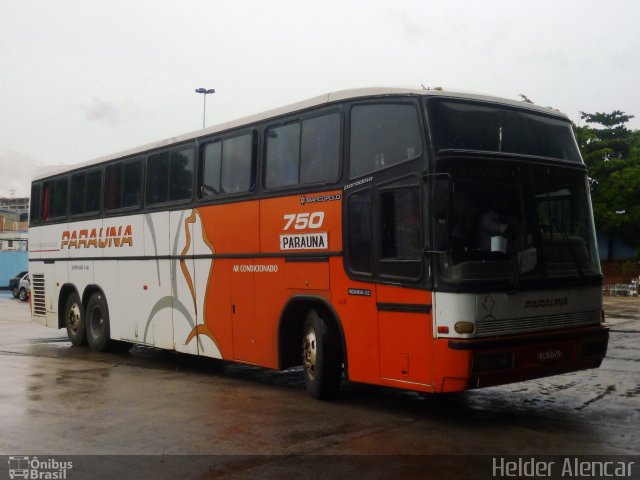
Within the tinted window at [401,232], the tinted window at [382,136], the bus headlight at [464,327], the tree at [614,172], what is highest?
the tree at [614,172]

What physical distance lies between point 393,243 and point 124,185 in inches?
289

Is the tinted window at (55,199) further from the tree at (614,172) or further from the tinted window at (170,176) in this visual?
→ the tree at (614,172)

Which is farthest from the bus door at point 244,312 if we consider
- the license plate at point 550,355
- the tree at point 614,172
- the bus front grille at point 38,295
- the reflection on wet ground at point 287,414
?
the tree at point 614,172

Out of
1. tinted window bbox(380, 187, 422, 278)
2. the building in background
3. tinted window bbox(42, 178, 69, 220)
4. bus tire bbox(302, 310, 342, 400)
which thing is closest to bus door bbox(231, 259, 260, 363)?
bus tire bbox(302, 310, 342, 400)

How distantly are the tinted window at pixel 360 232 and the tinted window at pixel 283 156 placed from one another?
128 centimetres

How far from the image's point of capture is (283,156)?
400 inches

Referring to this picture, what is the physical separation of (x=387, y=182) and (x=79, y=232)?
9051mm

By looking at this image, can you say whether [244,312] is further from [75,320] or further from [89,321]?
[75,320]

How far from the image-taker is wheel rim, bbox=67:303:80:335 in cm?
1588

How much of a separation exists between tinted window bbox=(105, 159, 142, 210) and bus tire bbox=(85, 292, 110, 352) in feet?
6.13

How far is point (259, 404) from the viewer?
931 centimetres

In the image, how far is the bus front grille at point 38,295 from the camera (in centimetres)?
1706

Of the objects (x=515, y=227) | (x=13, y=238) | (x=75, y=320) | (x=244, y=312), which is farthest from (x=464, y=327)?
(x=13, y=238)

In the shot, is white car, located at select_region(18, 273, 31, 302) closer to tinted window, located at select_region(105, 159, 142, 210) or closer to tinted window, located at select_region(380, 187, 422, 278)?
tinted window, located at select_region(105, 159, 142, 210)
